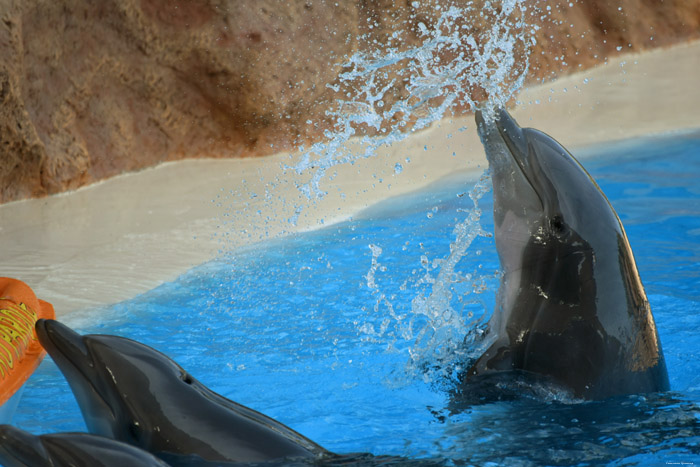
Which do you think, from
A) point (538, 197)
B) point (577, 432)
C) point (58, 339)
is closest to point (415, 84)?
point (538, 197)

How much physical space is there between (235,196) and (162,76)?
1894mm

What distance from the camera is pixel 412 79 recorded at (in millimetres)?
9523

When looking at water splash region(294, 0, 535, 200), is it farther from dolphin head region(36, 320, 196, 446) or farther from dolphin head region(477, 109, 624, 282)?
dolphin head region(36, 320, 196, 446)

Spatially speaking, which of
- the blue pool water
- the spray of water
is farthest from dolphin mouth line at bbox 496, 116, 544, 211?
the spray of water

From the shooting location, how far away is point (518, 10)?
435 inches

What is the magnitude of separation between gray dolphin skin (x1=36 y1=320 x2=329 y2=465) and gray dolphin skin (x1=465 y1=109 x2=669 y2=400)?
112 cm

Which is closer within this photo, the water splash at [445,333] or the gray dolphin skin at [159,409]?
the gray dolphin skin at [159,409]

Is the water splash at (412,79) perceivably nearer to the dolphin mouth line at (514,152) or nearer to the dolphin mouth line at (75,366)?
the dolphin mouth line at (514,152)

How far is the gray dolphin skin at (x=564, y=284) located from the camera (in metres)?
2.72

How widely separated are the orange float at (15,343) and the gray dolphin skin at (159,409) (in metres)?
0.79

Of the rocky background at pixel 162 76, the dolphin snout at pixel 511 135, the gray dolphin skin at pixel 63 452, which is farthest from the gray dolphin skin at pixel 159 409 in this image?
the rocky background at pixel 162 76

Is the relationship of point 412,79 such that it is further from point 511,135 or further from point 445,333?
point 511,135

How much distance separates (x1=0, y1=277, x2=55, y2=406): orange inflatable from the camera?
2756 mm

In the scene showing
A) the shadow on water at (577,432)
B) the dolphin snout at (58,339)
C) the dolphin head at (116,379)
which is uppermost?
the dolphin snout at (58,339)
